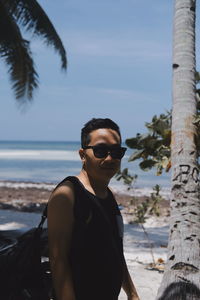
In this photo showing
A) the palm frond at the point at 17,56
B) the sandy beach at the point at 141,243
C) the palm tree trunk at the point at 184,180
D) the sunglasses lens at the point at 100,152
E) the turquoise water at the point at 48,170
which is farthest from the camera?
the turquoise water at the point at 48,170

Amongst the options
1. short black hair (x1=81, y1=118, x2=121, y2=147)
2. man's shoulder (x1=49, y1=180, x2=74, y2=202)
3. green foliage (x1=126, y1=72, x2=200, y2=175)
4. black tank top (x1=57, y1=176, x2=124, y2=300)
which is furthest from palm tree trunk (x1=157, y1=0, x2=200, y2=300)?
man's shoulder (x1=49, y1=180, x2=74, y2=202)

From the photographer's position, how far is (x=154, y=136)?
3.94 metres

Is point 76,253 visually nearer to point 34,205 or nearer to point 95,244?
point 95,244

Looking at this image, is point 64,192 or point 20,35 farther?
point 20,35

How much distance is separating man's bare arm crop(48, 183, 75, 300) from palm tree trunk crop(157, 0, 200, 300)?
1.22 m

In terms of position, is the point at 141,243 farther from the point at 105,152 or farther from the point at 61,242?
the point at 61,242

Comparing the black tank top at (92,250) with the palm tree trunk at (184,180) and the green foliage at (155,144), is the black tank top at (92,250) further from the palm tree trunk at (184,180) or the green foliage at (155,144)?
the green foliage at (155,144)

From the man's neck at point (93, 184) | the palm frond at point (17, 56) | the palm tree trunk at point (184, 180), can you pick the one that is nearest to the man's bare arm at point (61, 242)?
the man's neck at point (93, 184)

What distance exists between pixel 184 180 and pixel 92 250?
132 centimetres

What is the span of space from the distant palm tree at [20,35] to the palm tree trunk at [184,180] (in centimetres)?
867

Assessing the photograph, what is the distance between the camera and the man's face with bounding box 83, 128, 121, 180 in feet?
6.18

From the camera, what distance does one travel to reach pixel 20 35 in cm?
1248

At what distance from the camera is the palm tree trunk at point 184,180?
2760 millimetres

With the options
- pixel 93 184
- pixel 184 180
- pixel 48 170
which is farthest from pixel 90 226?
pixel 48 170
